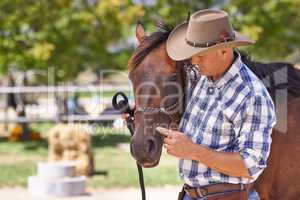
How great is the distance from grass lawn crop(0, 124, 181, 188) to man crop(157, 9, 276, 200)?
6.84m

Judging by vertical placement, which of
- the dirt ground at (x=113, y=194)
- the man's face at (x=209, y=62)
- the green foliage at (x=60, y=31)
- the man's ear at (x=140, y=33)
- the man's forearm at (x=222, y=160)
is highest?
the green foliage at (x=60, y=31)

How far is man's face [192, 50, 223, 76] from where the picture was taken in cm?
271

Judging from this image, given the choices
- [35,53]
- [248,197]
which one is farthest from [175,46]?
[35,53]

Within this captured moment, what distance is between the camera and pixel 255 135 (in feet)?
8.52

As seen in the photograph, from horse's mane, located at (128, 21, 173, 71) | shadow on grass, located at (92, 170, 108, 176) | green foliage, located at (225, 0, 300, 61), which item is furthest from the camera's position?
green foliage, located at (225, 0, 300, 61)

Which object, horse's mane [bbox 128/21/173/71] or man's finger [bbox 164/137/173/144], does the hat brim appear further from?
man's finger [bbox 164/137/173/144]

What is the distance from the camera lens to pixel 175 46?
2.93 meters

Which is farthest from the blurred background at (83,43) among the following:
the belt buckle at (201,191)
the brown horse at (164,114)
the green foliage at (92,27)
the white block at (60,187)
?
the belt buckle at (201,191)

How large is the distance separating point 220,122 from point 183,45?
0.40 metres

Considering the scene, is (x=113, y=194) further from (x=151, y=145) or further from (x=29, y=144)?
(x=29, y=144)

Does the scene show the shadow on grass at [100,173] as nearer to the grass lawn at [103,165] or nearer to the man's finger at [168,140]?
the grass lawn at [103,165]

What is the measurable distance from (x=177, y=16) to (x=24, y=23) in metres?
4.10

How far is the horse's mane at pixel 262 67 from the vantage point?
126 inches

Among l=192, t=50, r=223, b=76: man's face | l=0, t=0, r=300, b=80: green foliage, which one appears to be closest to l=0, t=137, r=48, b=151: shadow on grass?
l=0, t=0, r=300, b=80: green foliage
